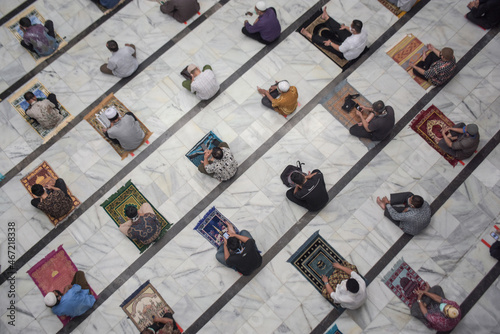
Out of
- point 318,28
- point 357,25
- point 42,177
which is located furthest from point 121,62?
point 357,25

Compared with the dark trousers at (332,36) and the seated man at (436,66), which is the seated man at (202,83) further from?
the seated man at (436,66)

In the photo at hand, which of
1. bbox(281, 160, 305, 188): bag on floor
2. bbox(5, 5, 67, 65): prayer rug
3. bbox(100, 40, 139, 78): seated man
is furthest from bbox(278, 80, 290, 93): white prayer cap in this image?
bbox(5, 5, 67, 65): prayer rug

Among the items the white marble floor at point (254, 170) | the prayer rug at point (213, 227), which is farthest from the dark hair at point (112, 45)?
the prayer rug at point (213, 227)

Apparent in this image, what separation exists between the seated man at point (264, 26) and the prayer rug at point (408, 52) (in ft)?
7.88

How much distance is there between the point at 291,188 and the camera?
749 cm

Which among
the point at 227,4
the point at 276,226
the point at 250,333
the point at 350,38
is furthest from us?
the point at 227,4

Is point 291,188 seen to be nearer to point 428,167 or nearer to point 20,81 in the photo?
point 428,167

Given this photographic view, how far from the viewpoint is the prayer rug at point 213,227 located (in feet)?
24.5

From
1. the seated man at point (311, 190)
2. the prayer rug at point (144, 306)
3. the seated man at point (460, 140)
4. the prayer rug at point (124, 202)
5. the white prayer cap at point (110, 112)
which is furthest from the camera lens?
the prayer rug at point (124, 202)

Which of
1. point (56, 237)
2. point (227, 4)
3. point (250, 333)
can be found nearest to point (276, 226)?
point (250, 333)

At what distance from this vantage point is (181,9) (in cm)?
844

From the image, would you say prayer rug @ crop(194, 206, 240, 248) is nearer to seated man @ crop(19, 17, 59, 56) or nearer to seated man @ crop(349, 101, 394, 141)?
seated man @ crop(349, 101, 394, 141)

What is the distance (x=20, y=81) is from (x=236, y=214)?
209 inches

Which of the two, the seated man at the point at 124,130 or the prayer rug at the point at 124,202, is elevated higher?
the seated man at the point at 124,130
